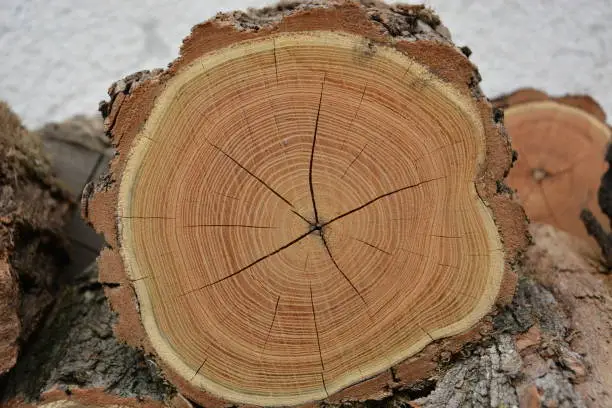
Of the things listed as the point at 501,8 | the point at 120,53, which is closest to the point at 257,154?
the point at 120,53

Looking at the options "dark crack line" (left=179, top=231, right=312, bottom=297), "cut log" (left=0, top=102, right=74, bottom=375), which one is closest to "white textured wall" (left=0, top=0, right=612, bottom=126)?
"cut log" (left=0, top=102, right=74, bottom=375)

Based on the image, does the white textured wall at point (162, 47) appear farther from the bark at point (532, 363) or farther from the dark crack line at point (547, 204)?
the bark at point (532, 363)

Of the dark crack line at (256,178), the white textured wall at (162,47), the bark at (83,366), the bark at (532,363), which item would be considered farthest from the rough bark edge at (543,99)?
the bark at (83,366)

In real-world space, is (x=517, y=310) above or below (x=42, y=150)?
below

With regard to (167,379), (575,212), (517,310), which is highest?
(575,212)

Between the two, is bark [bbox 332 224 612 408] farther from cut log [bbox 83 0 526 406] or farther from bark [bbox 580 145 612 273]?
bark [bbox 580 145 612 273]

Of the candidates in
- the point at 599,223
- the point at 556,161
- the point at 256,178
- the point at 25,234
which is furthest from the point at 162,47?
the point at 599,223

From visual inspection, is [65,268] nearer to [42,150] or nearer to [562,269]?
[42,150]
